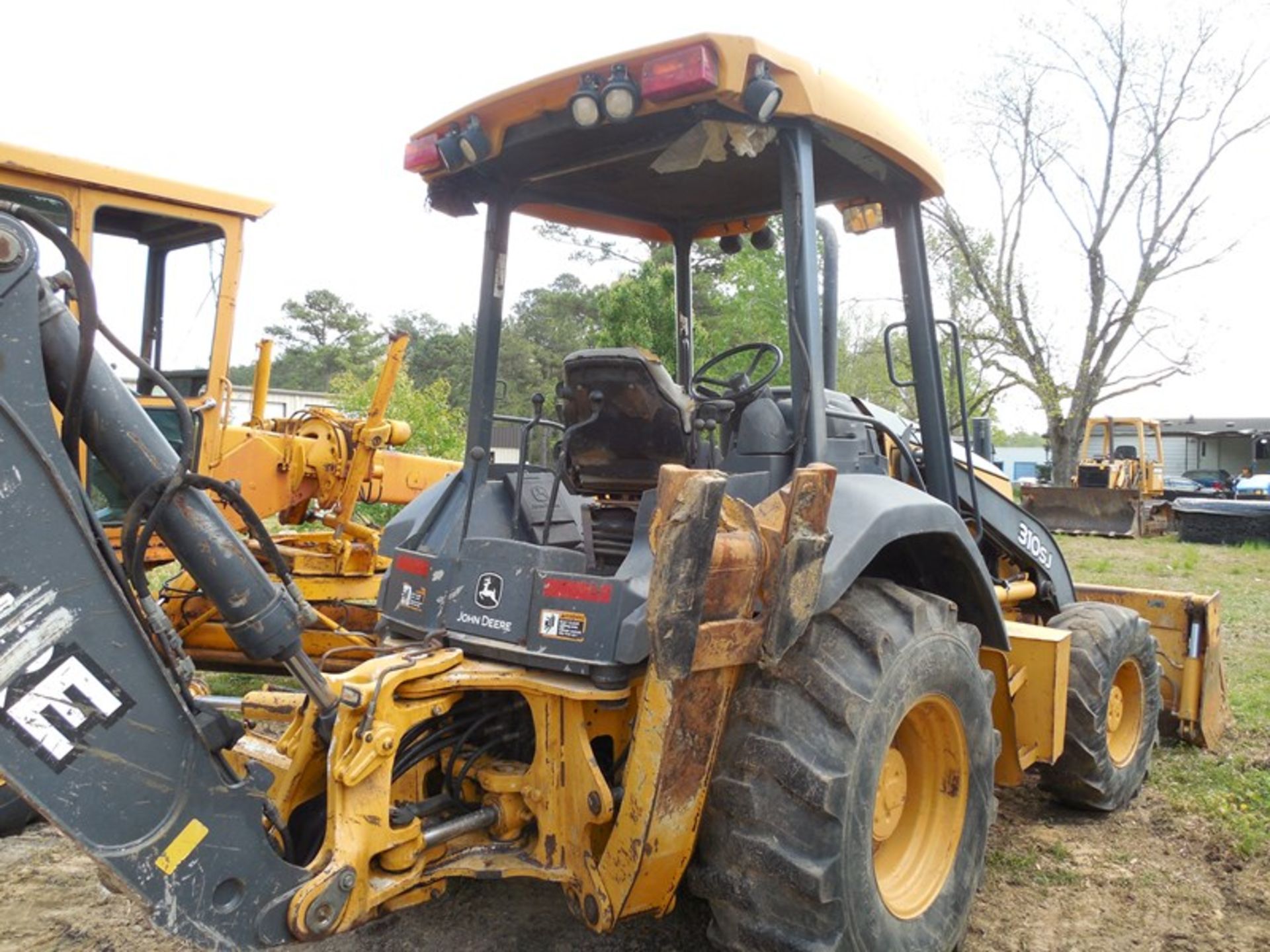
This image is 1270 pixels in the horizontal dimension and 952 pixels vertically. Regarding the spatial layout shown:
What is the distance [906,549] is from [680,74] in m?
1.72

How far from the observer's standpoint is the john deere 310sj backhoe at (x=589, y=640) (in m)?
2.16

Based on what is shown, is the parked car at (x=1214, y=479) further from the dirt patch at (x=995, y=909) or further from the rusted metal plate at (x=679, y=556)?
the rusted metal plate at (x=679, y=556)

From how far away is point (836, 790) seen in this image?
2.57 meters

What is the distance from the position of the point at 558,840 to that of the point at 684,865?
1.10 feet

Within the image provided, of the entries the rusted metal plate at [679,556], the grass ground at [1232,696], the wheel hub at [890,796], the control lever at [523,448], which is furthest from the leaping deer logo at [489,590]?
the grass ground at [1232,696]

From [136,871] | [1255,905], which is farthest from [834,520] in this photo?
[1255,905]

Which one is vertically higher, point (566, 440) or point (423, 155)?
point (423, 155)

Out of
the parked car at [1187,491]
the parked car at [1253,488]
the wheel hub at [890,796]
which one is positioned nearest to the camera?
the wheel hub at [890,796]

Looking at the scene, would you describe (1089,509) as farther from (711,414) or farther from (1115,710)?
(711,414)

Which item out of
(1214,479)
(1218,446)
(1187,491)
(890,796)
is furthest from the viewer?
(1218,446)

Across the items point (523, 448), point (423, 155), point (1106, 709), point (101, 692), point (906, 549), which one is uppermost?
point (423, 155)

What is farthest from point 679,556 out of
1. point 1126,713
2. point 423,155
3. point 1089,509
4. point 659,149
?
point 1089,509

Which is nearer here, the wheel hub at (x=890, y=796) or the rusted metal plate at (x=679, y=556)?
the rusted metal plate at (x=679, y=556)

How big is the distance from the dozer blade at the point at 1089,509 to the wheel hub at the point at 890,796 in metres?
15.9
